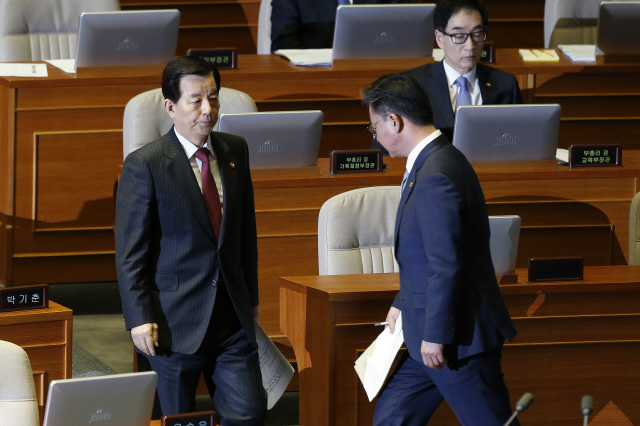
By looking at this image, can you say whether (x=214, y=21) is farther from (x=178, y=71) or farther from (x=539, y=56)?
(x=178, y=71)

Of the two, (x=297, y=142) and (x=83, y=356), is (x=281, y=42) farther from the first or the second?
(x=83, y=356)

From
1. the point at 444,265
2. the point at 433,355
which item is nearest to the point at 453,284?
the point at 444,265

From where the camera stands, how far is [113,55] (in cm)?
438

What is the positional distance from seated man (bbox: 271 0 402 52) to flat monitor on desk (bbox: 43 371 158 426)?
3416 mm

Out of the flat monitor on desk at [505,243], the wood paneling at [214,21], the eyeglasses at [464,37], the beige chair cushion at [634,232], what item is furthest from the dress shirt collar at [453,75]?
the wood paneling at [214,21]

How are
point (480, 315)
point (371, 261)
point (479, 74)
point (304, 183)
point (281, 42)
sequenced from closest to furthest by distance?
point (480, 315) → point (371, 261) → point (304, 183) → point (479, 74) → point (281, 42)

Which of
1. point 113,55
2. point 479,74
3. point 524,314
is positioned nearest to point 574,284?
point 524,314

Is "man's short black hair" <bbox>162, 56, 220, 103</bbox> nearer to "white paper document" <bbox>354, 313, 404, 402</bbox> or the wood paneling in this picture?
"white paper document" <bbox>354, 313, 404, 402</bbox>

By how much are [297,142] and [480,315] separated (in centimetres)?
151

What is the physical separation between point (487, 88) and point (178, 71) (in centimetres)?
193

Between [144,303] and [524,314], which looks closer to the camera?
[144,303]


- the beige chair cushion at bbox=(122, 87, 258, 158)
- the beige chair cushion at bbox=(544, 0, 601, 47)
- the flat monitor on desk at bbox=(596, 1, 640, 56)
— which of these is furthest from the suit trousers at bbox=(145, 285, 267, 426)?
the beige chair cushion at bbox=(544, 0, 601, 47)

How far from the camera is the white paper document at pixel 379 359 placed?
2.52 m

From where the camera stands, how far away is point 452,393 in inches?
93.7
